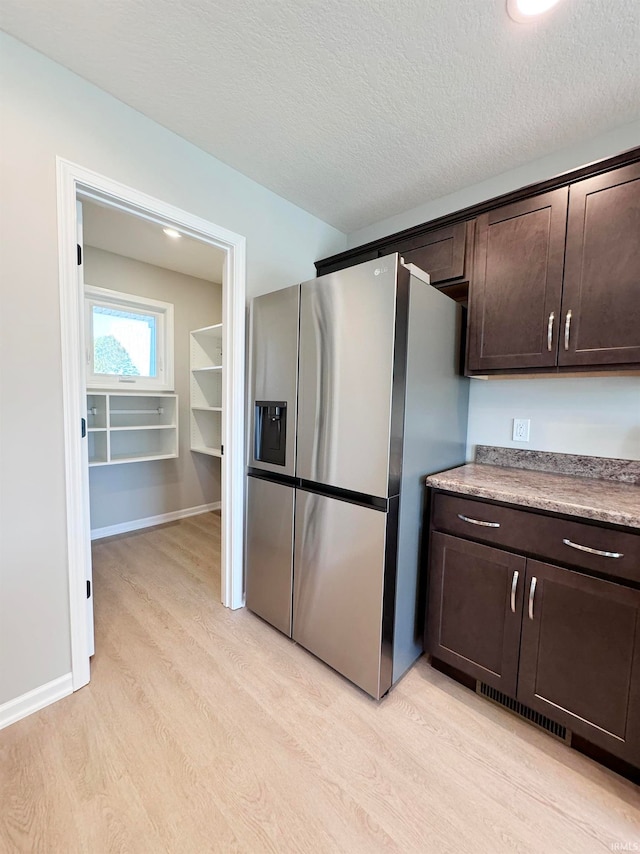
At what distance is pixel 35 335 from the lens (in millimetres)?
1375

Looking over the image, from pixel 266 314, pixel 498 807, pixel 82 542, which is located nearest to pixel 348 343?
pixel 266 314

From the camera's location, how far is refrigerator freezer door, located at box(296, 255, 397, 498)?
1.42 m

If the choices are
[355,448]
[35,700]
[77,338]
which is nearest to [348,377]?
[355,448]

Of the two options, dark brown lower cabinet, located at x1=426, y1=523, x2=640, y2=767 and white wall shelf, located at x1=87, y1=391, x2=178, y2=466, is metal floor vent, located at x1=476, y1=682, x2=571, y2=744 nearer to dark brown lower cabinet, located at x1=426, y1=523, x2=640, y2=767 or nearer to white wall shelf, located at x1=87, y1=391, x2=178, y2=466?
dark brown lower cabinet, located at x1=426, y1=523, x2=640, y2=767

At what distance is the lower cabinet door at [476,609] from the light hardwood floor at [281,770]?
21cm

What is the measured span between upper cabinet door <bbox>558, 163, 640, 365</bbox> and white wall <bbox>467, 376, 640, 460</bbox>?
1.03 feet

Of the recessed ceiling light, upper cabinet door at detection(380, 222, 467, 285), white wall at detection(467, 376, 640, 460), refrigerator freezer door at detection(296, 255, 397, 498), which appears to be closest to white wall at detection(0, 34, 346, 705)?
refrigerator freezer door at detection(296, 255, 397, 498)

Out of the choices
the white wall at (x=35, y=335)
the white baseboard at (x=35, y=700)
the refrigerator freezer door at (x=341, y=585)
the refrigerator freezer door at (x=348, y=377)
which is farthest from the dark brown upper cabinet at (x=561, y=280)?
the white baseboard at (x=35, y=700)

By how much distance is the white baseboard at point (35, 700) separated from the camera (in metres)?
1.37

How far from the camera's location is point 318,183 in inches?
82.4

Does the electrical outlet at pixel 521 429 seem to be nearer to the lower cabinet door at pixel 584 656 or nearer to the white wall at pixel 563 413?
the white wall at pixel 563 413

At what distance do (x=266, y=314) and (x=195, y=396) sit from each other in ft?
6.81

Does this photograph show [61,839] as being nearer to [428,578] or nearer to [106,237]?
[428,578]

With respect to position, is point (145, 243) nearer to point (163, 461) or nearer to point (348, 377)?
point (163, 461)
